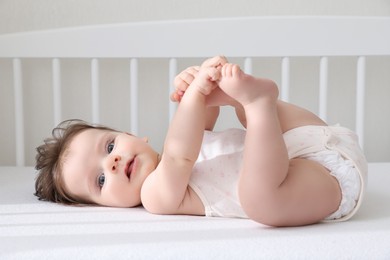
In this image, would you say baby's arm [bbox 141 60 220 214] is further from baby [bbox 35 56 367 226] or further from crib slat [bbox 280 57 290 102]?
crib slat [bbox 280 57 290 102]

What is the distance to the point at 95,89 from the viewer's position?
1.56 m

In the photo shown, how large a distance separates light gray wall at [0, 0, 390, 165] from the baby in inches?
20.6

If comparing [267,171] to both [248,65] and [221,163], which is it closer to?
[221,163]

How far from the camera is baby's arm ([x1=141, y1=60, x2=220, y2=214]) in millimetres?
935

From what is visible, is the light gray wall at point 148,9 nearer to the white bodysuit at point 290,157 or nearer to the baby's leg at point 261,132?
the white bodysuit at point 290,157

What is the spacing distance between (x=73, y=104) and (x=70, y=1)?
0.87 ft

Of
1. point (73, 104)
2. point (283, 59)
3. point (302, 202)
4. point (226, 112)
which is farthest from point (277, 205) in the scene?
point (73, 104)

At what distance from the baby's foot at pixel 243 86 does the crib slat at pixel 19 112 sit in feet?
2.64

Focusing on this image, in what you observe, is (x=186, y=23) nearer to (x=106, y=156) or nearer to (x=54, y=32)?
(x=54, y=32)

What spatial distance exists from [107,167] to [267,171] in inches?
11.4

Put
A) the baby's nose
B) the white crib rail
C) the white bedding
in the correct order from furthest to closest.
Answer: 1. the white crib rail
2. the baby's nose
3. the white bedding

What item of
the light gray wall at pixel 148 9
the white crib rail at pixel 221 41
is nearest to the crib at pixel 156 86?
the white crib rail at pixel 221 41

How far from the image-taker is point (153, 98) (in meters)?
1.70

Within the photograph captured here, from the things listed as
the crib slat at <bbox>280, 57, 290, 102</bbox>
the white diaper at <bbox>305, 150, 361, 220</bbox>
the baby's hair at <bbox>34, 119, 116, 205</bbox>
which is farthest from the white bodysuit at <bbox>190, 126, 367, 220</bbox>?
the crib slat at <bbox>280, 57, 290, 102</bbox>
